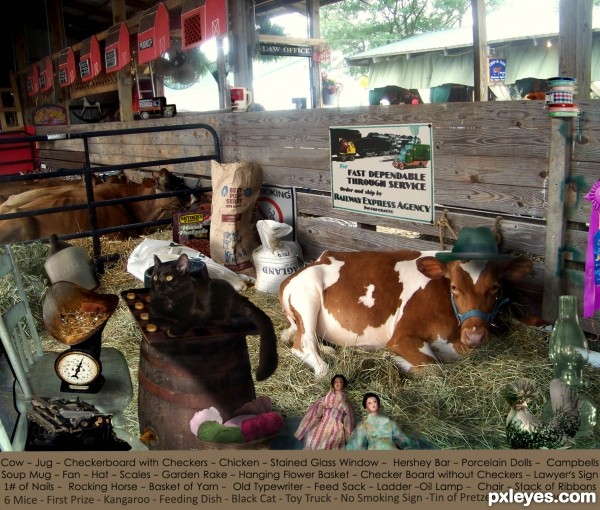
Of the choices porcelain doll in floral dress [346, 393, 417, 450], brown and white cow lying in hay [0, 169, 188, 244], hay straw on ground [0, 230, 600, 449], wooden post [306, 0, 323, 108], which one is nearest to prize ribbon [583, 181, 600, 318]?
hay straw on ground [0, 230, 600, 449]

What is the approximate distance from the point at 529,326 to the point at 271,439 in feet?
→ 4.05

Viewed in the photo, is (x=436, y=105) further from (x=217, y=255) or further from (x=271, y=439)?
(x=271, y=439)

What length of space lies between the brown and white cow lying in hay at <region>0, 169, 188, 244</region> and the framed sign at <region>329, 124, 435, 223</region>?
5.52ft

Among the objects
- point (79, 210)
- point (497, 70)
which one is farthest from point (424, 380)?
point (497, 70)

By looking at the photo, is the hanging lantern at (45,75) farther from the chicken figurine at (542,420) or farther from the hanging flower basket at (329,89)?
the chicken figurine at (542,420)

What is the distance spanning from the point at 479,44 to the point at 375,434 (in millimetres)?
4124

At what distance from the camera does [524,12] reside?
9391 mm

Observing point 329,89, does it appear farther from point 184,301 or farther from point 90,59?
point 184,301

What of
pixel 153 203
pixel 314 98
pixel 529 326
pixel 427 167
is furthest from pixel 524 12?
pixel 529 326

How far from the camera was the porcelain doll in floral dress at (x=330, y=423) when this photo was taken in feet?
4.22

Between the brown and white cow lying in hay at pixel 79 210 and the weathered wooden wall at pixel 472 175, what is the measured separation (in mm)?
1030

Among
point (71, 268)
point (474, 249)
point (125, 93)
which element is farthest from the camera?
point (125, 93)

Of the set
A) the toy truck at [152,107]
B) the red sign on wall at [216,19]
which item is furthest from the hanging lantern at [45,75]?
the red sign on wall at [216,19]

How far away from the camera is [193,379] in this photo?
50.8 inches
